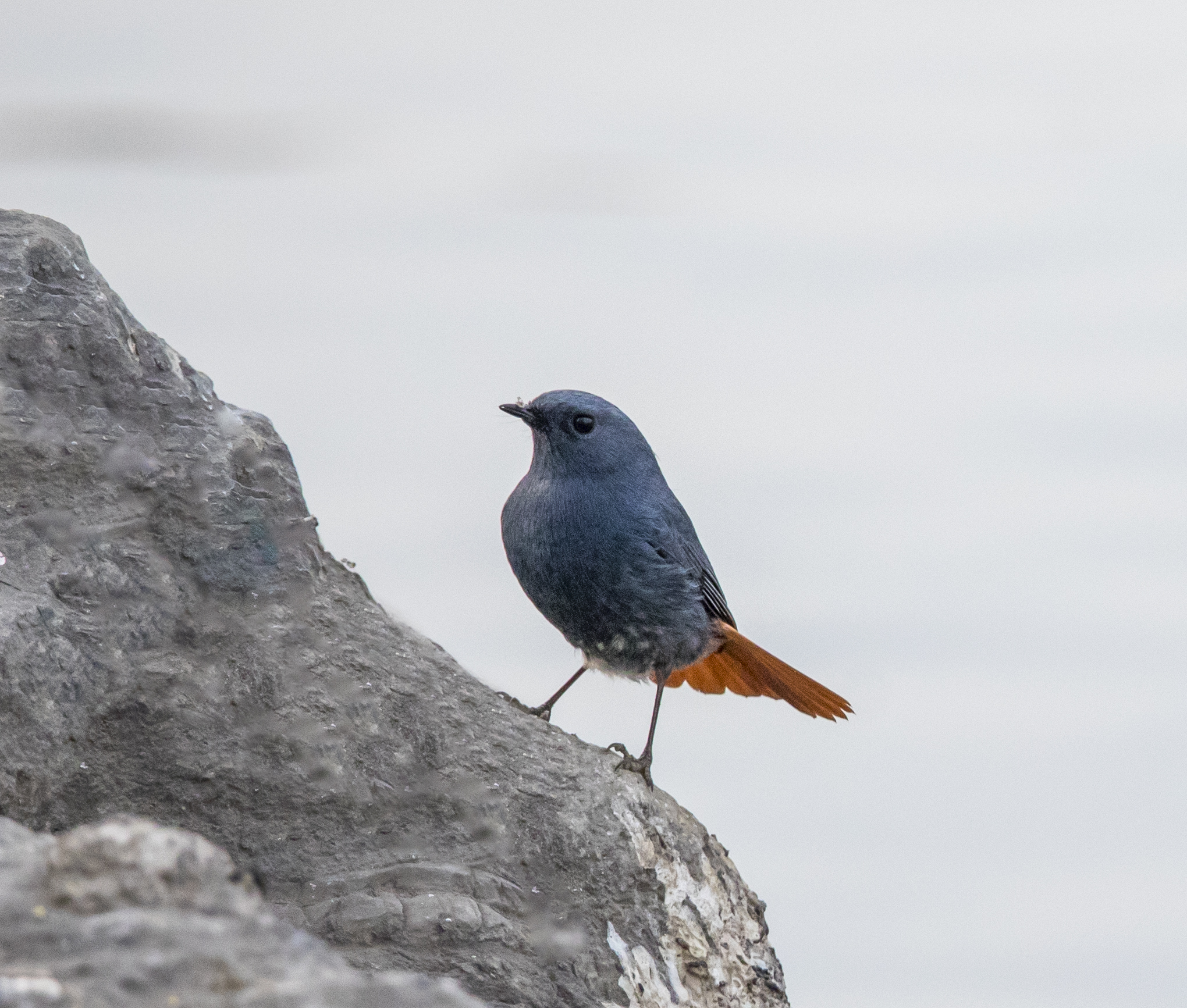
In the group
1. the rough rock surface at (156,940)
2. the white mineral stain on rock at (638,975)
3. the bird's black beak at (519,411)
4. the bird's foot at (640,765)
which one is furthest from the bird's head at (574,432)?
the rough rock surface at (156,940)

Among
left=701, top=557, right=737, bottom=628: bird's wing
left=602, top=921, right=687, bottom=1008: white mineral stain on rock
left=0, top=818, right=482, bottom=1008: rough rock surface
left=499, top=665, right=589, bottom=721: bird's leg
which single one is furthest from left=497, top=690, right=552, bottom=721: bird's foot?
left=0, top=818, right=482, bottom=1008: rough rock surface

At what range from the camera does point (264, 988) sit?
5.74 feet

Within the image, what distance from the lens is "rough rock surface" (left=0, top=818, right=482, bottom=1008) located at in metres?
1.74

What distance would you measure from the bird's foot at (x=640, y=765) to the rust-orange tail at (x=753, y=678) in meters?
0.68

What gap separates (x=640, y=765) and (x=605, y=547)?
64 centimetres

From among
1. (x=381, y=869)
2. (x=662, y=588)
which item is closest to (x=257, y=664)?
(x=381, y=869)

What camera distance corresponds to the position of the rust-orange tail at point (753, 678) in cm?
475

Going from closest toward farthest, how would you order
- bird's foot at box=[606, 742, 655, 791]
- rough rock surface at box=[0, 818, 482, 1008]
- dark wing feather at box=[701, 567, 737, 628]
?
rough rock surface at box=[0, 818, 482, 1008] → bird's foot at box=[606, 742, 655, 791] → dark wing feather at box=[701, 567, 737, 628]

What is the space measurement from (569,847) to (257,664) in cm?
86

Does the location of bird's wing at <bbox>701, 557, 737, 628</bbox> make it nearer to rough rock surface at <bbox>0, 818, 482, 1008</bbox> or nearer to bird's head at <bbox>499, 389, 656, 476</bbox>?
bird's head at <bbox>499, 389, 656, 476</bbox>

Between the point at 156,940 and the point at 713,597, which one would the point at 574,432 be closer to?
the point at 713,597

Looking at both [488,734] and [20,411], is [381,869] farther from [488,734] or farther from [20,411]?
[20,411]

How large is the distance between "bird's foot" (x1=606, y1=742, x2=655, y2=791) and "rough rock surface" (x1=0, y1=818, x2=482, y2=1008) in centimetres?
215

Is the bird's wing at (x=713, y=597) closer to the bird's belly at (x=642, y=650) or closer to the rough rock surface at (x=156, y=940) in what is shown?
the bird's belly at (x=642, y=650)
